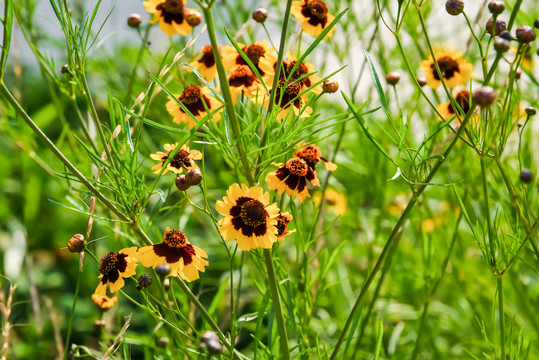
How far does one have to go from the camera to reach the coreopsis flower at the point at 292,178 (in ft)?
2.34

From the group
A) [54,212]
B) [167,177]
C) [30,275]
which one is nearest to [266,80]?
[30,275]

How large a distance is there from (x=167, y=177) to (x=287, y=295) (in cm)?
82

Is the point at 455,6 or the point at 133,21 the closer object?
the point at 455,6

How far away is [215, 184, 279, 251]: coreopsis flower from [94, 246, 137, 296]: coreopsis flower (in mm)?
108

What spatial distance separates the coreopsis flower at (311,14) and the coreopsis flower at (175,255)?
36 cm

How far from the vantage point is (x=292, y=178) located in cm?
72

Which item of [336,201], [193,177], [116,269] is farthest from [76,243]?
[336,201]

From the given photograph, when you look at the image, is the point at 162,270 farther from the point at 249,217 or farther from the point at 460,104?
the point at 460,104

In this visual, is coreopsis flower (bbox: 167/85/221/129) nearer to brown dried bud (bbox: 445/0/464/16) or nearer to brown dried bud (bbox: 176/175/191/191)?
brown dried bud (bbox: 176/175/191/191)

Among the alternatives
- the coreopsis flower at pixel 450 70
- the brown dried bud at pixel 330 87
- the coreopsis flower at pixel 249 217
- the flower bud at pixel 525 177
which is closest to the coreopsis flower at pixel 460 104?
the coreopsis flower at pixel 450 70

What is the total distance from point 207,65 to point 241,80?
0.11 metres

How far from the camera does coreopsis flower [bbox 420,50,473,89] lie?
92cm

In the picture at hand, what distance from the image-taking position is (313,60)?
1.31m

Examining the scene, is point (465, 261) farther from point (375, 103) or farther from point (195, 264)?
point (195, 264)
